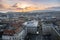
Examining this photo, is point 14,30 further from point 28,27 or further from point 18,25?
point 28,27

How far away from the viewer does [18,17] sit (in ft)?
21.0

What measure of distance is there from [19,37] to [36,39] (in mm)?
521

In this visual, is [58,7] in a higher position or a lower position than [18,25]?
higher

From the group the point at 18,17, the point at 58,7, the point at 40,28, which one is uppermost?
the point at 58,7

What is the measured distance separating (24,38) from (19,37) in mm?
177

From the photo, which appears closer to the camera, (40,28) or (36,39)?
(36,39)

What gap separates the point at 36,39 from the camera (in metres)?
4.49

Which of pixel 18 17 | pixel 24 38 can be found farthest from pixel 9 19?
pixel 24 38

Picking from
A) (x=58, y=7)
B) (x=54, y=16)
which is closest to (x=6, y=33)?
(x=58, y=7)

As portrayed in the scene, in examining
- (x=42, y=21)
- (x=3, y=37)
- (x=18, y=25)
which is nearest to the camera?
(x=3, y=37)

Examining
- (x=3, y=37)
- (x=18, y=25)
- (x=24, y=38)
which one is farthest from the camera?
(x=18, y=25)

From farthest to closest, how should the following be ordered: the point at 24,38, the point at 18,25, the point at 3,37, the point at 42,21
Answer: the point at 42,21 < the point at 18,25 < the point at 24,38 < the point at 3,37

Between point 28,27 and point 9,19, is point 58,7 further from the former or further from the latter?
point 9,19

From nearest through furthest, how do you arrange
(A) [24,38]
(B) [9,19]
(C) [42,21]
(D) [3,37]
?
1. (D) [3,37]
2. (A) [24,38]
3. (B) [9,19]
4. (C) [42,21]
